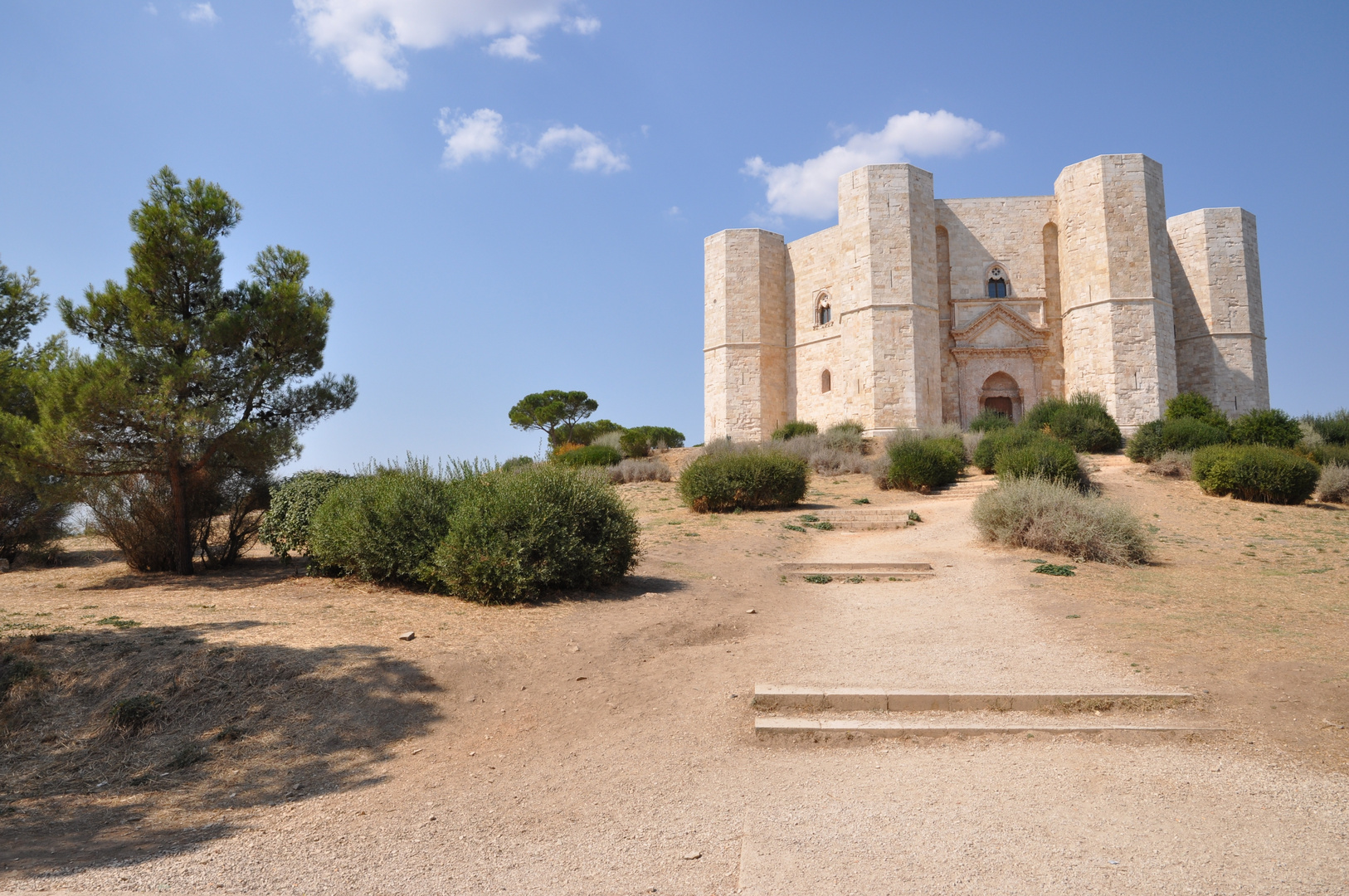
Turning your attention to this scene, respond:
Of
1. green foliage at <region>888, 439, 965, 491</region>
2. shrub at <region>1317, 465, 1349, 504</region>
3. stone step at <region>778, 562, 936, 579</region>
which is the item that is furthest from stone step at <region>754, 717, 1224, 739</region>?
shrub at <region>1317, 465, 1349, 504</region>

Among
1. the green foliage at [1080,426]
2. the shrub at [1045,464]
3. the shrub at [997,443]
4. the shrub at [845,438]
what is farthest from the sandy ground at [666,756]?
the shrub at [845,438]

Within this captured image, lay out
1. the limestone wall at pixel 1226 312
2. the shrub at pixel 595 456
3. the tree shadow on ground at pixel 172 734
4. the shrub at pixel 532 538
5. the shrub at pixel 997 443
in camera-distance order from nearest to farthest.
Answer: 1. the tree shadow on ground at pixel 172 734
2. the shrub at pixel 532 538
3. the shrub at pixel 997 443
4. the shrub at pixel 595 456
5. the limestone wall at pixel 1226 312

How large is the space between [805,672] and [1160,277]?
86.6 feet

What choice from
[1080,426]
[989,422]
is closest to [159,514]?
[1080,426]

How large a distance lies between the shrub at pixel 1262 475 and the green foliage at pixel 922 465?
507cm

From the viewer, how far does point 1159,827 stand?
341cm

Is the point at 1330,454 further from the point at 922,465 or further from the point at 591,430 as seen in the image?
the point at 591,430

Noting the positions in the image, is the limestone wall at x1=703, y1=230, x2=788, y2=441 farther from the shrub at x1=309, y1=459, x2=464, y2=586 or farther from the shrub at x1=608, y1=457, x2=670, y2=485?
the shrub at x1=309, y1=459, x2=464, y2=586

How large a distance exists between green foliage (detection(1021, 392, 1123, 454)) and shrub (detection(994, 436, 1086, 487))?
5151 millimetres

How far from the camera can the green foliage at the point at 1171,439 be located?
728 inches

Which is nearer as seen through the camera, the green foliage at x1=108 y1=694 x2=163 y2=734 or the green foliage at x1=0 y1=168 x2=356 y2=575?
the green foliage at x1=108 y1=694 x2=163 y2=734

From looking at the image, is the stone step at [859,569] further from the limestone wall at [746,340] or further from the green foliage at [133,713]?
the limestone wall at [746,340]

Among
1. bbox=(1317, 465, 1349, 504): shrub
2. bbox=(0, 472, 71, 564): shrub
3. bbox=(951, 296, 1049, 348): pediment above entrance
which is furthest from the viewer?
bbox=(951, 296, 1049, 348): pediment above entrance

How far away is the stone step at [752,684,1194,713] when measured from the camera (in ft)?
16.1
